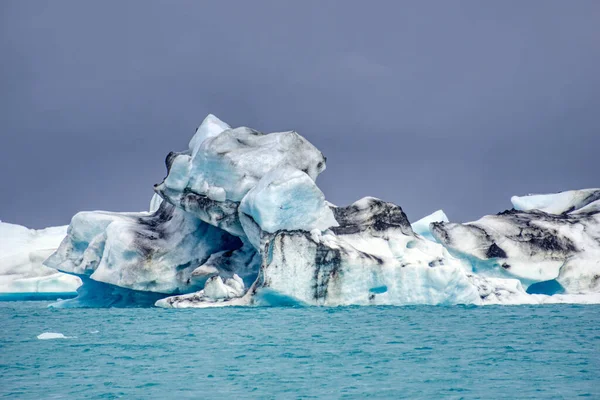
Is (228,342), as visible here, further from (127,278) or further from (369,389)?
(127,278)

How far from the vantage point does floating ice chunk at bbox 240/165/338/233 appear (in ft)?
64.0

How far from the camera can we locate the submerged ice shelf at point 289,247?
1956 centimetres

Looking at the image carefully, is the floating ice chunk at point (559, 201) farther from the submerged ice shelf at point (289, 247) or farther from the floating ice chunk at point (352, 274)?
the floating ice chunk at point (352, 274)

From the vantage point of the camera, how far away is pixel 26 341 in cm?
1507

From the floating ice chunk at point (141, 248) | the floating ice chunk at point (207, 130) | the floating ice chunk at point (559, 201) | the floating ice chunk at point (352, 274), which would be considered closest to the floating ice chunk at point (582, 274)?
the floating ice chunk at point (352, 274)

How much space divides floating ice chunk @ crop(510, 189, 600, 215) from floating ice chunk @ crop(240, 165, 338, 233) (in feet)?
32.8

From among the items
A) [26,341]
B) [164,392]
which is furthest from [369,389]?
[26,341]

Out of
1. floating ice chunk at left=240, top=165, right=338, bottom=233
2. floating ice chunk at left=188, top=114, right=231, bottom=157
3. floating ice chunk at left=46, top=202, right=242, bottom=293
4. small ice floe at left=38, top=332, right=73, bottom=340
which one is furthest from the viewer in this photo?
floating ice chunk at left=188, top=114, right=231, bottom=157

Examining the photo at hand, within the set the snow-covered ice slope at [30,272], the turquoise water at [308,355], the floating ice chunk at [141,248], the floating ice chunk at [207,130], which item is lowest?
the turquoise water at [308,355]

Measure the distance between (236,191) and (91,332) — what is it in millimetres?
6448

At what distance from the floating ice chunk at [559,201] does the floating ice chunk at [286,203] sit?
394 inches

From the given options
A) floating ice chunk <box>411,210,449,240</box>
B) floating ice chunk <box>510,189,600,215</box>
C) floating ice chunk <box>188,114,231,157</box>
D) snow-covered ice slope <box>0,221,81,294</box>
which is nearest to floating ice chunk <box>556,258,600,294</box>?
floating ice chunk <box>510,189,600,215</box>

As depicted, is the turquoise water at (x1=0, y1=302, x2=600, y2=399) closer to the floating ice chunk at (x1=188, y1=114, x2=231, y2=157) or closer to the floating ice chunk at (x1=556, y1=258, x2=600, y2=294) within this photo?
the floating ice chunk at (x1=556, y1=258, x2=600, y2=294)

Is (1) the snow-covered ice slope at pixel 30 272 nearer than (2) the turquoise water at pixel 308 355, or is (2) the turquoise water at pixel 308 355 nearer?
(2) the turquoise water at pixel 308 355
